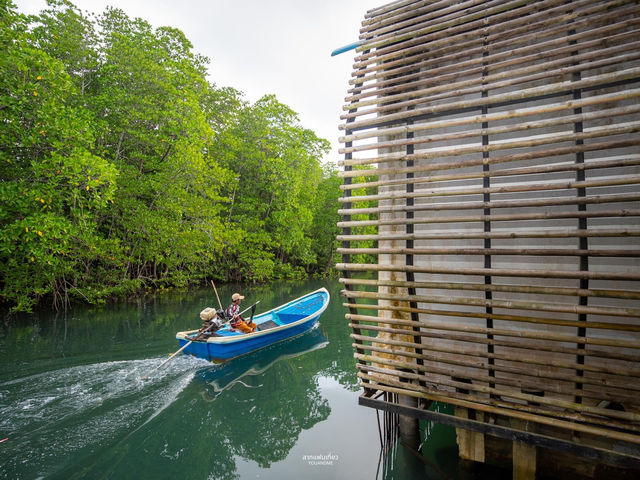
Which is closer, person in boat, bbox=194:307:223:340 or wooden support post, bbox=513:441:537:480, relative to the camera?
wooden support post, bbox=513:441:537:480

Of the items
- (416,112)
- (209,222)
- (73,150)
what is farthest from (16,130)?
(416,112)

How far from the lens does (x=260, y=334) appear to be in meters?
8.61

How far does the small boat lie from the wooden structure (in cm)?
504

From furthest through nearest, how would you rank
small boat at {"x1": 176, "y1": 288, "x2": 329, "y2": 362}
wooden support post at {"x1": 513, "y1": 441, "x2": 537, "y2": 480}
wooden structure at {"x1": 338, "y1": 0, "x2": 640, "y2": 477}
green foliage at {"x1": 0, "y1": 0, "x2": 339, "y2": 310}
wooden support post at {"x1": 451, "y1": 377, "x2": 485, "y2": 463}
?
green foliage at {"x1": 0, "y1": 0, "x2": 339, "y2": 310}
small boat at {"x1": 176, "y1": 288, "x2": 329, "y2": 362}
wooden support post at {"x1": 451, "y1": 377, "x2": 485, "y2": 463}
wooden support post at {"x1": 513, "y1": 441, "x2": 537, "y2": 480}
wooden structure at {"x1": 338, "y1": 0, "x2": 640, "y2": 477}

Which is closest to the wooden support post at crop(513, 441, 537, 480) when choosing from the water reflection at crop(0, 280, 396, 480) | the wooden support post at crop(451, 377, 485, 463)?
the wooden support post at crop(451, 377, 485, 463)

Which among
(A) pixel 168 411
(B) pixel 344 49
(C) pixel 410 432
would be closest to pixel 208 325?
(A) pixel 168 411

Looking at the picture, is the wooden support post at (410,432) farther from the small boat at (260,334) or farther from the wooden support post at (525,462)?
the small boat at (260,334)

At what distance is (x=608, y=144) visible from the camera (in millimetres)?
2279

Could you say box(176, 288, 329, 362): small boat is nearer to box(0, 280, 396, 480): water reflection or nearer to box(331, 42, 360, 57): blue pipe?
box(0, 280, 396, 480): water reflection

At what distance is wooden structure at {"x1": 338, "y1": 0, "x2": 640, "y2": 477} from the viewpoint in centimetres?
239

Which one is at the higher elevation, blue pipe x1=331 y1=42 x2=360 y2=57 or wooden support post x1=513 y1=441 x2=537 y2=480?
blue pipe x1=331 y1=42 x2=360 y2=57

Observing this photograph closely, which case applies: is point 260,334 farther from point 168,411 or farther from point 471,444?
point 471,444

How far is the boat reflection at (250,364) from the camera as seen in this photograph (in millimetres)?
7234

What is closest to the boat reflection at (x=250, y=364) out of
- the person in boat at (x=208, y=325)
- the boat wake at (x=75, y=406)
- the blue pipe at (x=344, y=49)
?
the boat wake at (x=75, y=406)
